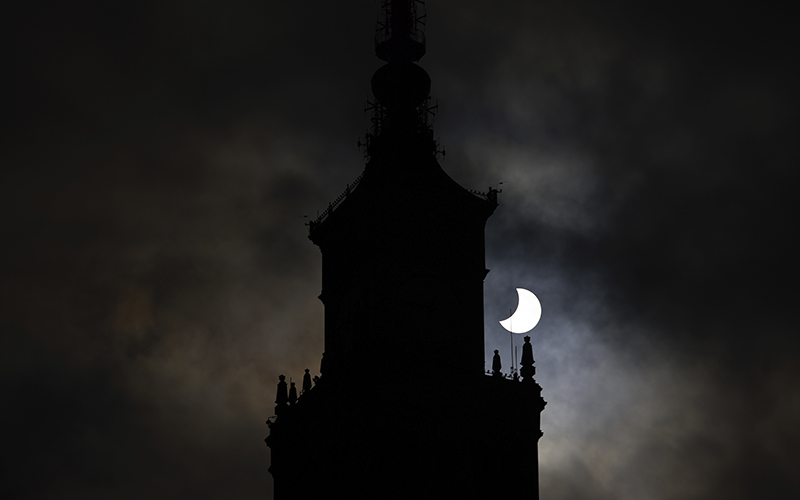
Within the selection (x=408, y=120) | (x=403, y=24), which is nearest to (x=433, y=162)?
(x=408, y=120)

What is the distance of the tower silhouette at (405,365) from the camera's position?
356 feet

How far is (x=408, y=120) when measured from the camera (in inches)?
4929

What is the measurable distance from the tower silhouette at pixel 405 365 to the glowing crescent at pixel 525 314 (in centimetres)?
173

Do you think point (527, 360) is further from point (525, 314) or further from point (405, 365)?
point (405, 365)

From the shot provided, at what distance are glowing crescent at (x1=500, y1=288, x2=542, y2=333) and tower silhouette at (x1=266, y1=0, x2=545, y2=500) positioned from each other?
173 cm

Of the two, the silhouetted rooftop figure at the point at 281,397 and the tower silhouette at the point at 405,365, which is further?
the silhouetted rooftop figure at the point at 281,397

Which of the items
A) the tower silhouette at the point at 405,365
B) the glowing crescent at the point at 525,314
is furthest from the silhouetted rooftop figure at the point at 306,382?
the glowing crescent at the point at 525,314

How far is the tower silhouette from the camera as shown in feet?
356

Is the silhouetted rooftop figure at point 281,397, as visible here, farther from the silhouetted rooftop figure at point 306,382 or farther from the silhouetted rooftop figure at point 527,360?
the silhouetted rooftop figure at point 527,360

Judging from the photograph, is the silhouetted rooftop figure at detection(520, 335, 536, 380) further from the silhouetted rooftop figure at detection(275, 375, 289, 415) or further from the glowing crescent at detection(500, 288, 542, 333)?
the silhouetted rooftop figure at detection(275, 375, 289, 415)

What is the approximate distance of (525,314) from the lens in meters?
112

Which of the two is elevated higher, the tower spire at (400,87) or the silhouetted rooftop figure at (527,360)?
the tower spire at (400,87)

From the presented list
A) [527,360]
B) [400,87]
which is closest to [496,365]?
[527,360]

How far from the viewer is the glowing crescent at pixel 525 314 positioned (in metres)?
112
